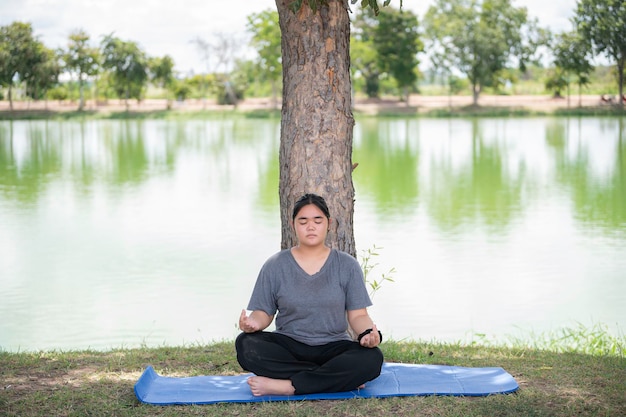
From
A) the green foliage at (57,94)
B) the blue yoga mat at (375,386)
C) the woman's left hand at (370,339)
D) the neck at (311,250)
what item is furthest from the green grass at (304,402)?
the green foliage at (57,94)

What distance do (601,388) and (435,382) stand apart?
70 centimetres

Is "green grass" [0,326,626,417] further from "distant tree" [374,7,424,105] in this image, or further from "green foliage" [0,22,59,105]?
"green foliage" [0,22,59,105]

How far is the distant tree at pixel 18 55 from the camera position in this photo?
164 feet

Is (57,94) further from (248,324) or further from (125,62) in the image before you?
(248,324)

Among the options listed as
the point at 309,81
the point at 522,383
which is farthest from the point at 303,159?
the point at 522,383

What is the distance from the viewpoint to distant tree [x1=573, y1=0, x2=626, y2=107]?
43.1 metres

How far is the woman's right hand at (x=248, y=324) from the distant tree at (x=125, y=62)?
49200 millimetres

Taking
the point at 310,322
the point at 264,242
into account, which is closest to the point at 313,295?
the point at 310,322

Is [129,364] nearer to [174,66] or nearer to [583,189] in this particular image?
[583,189]

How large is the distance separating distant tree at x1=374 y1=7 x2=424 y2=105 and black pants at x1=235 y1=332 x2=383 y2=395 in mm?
45113

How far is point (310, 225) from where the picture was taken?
3643 millimetres

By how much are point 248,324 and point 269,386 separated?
0.27 meters

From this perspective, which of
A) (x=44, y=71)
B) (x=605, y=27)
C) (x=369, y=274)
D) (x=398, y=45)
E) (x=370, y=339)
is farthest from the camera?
(x=44, y=71)

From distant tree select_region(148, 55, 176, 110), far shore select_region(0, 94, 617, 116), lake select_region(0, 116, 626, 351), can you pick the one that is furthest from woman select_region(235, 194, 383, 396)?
distant tree select_region(148, 55, 176, 110)
